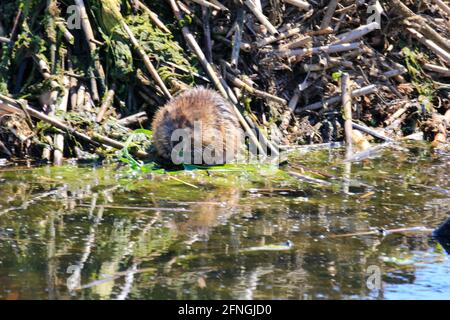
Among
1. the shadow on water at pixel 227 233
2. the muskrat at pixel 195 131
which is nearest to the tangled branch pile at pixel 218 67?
the muskrat at pixel 195 131

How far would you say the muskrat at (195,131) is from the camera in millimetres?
7156

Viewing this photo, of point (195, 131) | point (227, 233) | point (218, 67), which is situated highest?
point (218, 67)

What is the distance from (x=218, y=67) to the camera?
8.27 meters

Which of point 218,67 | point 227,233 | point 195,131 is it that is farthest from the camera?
point 218,67

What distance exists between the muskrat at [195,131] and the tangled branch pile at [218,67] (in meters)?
0.31

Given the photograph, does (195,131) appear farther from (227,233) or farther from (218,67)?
(227,233)

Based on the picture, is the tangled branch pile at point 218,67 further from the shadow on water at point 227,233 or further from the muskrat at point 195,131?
the shadow on water at point 227,233

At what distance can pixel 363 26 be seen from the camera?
887 centimetres

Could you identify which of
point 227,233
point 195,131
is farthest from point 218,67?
point 227,233

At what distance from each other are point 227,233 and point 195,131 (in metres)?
2.01

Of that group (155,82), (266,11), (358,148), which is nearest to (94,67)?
(155,82)

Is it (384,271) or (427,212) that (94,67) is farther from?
(384,271)

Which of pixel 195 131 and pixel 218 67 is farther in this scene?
pixel 218 67

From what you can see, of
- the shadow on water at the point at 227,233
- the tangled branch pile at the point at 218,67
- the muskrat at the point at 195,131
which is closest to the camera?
the shadow on water at the point at 227,233
